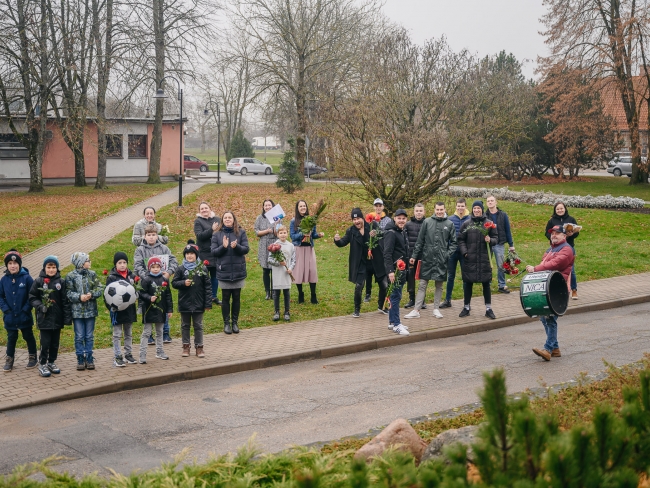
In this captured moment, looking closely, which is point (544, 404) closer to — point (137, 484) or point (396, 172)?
point (137, 484)

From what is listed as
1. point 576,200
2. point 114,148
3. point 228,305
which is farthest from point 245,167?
point 228,305

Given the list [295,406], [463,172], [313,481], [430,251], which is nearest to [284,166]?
[463,172]

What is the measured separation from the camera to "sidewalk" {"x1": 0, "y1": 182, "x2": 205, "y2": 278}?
58.3 feet

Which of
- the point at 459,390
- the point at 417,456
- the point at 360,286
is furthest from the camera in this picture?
the point at 360,286

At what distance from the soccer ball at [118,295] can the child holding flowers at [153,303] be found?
34 centimetres

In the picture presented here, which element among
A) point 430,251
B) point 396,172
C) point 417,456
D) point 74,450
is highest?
point 396,172

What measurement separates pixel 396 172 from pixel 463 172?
2367 mm

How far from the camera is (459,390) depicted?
9.10 m

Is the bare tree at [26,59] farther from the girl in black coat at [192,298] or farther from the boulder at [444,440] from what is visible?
the boulder at [444,440]

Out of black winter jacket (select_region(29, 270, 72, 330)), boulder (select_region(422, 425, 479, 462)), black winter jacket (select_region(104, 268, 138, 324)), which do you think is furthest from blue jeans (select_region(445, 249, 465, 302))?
boulder (select_region(422, 425, 479, 462))

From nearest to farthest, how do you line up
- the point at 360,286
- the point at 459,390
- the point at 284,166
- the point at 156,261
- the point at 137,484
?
the point at 137,484 → the point at 459,390 → the point at 156,261 → the point at 360,286 → the point at 284,166

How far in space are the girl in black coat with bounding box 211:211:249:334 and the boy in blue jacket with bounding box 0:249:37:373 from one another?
121 inches

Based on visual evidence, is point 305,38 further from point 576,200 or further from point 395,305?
point 395,305

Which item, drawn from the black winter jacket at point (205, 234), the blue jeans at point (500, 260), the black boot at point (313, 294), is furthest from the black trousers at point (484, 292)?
the black winter jacket at point (205, 234)
